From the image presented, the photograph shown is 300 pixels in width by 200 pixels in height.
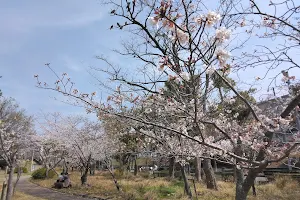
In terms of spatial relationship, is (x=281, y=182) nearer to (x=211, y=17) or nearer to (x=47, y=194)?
(x=211, y=17)

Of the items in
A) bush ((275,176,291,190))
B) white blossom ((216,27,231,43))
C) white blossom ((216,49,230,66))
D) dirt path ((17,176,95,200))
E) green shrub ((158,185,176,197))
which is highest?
white blossom ((216,27,231,43))

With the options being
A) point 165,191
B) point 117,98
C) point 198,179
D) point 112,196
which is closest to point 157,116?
point 117,98

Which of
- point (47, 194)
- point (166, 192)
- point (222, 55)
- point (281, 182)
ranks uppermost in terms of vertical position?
point (222, 55)

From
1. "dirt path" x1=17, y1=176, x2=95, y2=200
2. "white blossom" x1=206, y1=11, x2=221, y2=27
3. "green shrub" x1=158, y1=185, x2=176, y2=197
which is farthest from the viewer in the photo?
"dirt path" x1=17, y1=176, x2=95, y2=200

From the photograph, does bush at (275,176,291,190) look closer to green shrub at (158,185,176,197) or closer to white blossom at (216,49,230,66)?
green shrub at (158,185,176,197)

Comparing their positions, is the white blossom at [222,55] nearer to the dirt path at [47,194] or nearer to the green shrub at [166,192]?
the green shrub at [166,192]

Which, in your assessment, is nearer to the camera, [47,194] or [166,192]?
[166,192]

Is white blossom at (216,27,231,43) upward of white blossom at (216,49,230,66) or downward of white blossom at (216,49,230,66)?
upward

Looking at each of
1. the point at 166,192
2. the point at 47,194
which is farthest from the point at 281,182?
the point at 47,194

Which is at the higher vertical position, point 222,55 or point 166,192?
point 222,55

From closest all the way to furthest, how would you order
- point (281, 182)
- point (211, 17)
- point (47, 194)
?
1. point (211, 17)
2. point (281, 182)
3. point (47, 194)

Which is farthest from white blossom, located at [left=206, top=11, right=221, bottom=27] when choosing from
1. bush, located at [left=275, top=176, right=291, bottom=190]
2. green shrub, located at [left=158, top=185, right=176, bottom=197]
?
bush, located at [left=275, top=176, right=291, bottom=190]

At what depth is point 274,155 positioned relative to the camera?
3902mm

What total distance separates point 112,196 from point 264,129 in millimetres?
9210
